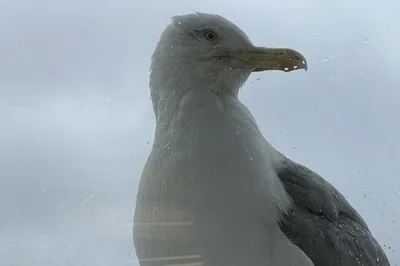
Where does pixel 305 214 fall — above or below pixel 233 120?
below

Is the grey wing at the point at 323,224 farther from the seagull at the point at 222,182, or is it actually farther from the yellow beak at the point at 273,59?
the yellow beak at the point at 273,59

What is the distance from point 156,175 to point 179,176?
4 cm

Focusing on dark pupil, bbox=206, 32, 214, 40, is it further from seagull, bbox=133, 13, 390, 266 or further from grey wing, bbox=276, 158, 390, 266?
grey wing, bbox=276, 158, 390, 266

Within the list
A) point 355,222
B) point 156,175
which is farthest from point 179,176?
point 355,222

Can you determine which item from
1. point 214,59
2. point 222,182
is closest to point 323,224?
point 222,182

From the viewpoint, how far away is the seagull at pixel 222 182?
1.06 m

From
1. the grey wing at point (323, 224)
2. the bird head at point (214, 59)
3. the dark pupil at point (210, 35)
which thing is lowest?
the grey wing at point (323, 224)

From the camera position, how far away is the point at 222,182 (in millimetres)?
1093

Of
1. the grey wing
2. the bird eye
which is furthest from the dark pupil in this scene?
the grey wing

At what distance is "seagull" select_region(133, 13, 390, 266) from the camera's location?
1.06m

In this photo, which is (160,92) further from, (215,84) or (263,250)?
(263,250)

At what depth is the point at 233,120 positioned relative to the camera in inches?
45.6

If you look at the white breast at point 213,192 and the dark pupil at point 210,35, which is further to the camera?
the dark pupil at point 210,35

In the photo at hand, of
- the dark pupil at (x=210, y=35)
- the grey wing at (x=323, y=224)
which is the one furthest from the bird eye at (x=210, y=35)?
the grey wing at (x=323, y=224)
